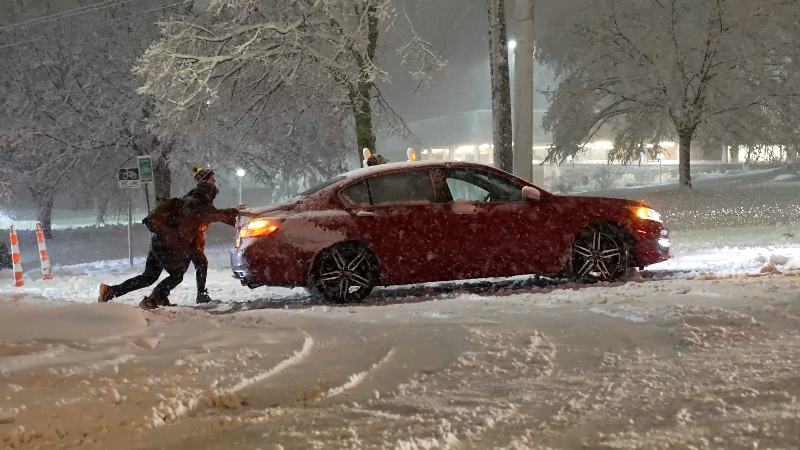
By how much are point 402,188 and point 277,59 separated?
10149mm

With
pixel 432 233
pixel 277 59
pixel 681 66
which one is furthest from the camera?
pixel 681 66

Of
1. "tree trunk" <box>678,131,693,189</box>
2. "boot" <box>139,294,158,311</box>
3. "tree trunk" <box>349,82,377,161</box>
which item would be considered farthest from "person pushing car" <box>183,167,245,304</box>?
"tree trunk" <box>678,131,693,189</box>

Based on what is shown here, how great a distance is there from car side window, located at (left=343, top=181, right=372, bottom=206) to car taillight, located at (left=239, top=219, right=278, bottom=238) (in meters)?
0.82

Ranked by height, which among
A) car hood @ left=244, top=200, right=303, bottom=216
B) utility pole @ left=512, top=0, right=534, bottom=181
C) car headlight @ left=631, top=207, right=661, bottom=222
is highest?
utility pole @ left=512, top=0, right=534, bottom=181

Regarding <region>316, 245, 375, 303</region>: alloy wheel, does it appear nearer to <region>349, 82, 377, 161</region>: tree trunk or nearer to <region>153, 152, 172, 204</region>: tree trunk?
<region>349, 82, 377, 161</region>: tree trunk

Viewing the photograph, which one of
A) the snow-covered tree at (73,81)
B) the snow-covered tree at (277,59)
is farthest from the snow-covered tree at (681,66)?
the snow-covered tree at (73,81)

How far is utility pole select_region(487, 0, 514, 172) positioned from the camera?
1352 cm

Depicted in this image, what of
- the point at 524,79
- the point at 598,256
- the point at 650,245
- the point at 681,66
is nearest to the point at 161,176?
the point at 524,79

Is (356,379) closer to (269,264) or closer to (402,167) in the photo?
(269,264)

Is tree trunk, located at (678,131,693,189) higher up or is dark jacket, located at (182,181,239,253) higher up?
tree trunk, located at (678,131,693,189)

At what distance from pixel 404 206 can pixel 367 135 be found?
1112 centimetres

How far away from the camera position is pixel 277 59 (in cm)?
1684

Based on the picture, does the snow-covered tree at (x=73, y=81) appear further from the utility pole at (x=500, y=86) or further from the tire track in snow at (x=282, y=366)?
the tire track in snow at (x=282, y=366)

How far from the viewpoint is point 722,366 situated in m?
4.27
